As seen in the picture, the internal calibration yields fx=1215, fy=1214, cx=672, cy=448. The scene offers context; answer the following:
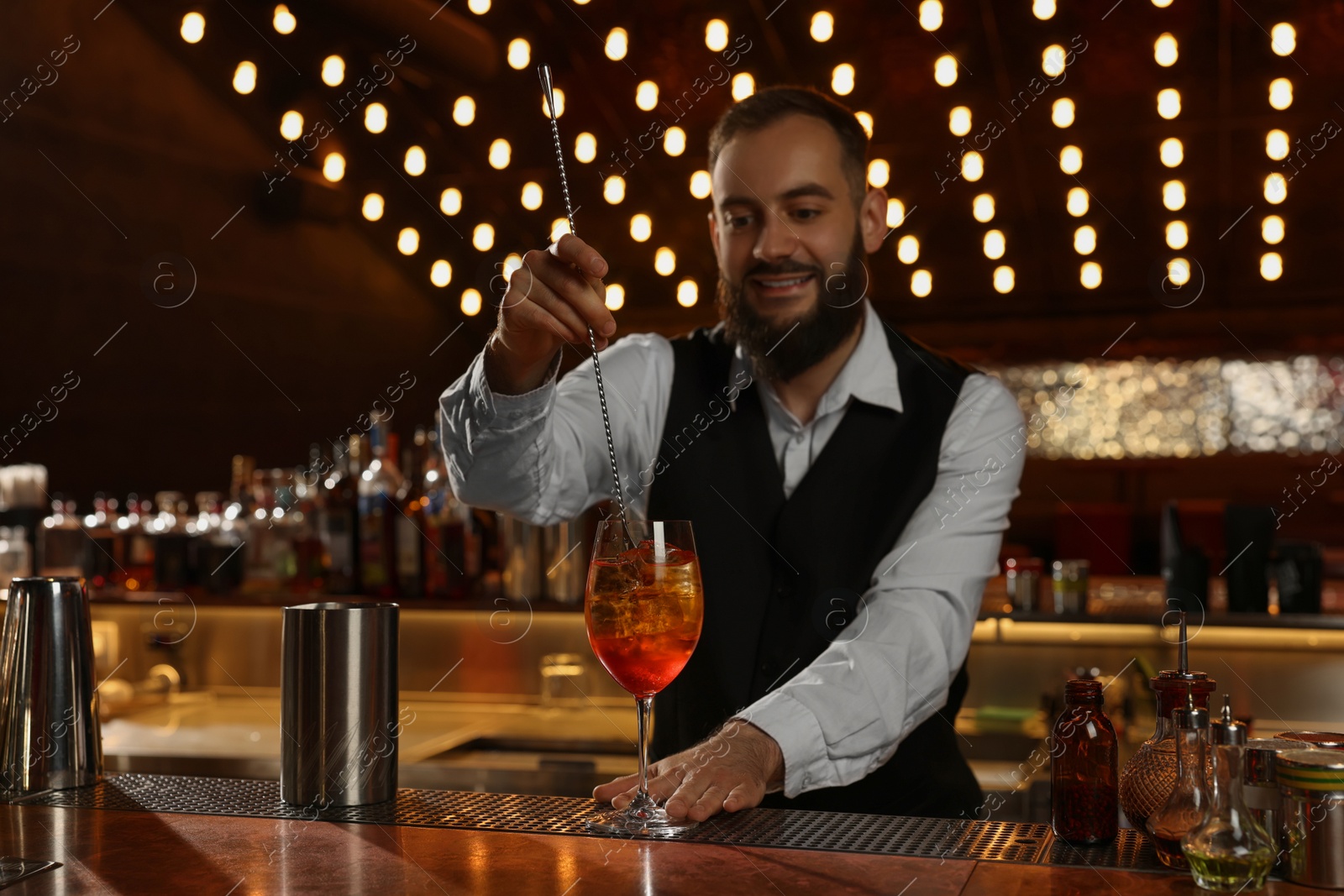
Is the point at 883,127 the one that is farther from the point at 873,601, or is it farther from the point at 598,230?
the point at 873,601

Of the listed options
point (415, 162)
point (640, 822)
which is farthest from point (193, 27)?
point (640, 822)

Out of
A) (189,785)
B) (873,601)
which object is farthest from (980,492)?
(189,785)

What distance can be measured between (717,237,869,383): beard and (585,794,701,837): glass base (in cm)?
97

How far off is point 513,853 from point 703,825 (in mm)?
174

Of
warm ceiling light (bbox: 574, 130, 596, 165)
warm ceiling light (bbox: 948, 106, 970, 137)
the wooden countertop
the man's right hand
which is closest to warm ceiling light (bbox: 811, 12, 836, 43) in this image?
warm ceiling light (bbox: 948, 106, 970, 137)

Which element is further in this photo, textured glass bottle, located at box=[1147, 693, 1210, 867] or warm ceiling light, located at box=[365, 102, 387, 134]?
warm ceiling light, located at box=[365, 102, 387, 134]

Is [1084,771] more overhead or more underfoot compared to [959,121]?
more underfoot

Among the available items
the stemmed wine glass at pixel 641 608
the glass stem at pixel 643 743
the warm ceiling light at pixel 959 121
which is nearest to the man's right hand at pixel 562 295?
the stemmed wine glass at pixel 641 608

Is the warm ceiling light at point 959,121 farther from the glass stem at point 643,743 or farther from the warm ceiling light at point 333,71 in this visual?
the glass stem at point 643,743

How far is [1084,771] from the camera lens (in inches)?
39.7

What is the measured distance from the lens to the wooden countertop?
87 centimetres

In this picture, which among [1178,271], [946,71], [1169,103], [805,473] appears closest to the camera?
[805,473]

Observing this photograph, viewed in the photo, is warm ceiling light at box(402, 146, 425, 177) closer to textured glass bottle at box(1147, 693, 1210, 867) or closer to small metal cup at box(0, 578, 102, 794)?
small metal cup at box(0, 578, 102, 794)

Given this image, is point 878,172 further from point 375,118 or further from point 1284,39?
point 375,118
